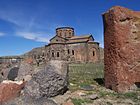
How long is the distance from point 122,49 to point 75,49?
150 feet

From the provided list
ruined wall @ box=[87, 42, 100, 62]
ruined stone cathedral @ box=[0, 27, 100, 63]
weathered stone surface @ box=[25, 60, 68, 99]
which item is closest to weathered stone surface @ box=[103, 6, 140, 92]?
weathered stone surface @ box=[25, 60, 68, 99]

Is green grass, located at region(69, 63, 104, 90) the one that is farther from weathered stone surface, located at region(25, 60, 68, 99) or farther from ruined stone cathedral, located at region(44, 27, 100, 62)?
ruined stone cathedral, located at region(44, 27, 100, 62)

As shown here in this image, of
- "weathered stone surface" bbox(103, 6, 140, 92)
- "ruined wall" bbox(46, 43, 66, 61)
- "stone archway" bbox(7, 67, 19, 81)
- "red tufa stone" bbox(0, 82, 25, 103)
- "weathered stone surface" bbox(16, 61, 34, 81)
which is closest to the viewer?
"red tufa stone" bbox(0, 82, 25, 103)

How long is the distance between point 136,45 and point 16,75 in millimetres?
4687

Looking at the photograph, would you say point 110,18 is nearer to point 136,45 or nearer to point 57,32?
point 136,45

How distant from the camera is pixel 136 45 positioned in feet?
26.0

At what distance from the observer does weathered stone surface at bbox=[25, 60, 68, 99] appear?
Answer: 6.88m

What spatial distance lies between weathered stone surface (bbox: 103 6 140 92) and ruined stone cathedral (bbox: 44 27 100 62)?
43.3m

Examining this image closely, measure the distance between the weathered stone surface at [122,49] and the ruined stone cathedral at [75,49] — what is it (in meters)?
43.3

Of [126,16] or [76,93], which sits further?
[126,16]

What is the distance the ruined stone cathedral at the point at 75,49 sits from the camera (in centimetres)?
5231

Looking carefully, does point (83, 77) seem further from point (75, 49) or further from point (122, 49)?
point (75, 49)

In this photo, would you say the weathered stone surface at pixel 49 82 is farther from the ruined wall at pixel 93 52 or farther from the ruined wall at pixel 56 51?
the ruined wall at pixel 93 52

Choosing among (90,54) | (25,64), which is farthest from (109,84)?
(90,54)
